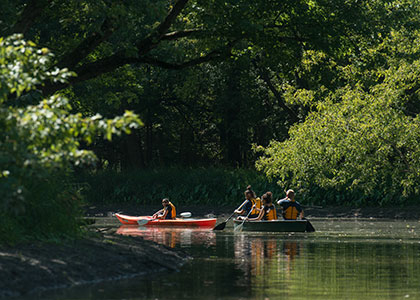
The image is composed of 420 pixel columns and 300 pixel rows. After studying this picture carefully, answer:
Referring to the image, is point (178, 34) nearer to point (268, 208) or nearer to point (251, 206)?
point (268, 208)

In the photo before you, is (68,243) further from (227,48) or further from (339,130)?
(339,130)

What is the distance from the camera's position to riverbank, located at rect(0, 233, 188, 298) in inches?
516

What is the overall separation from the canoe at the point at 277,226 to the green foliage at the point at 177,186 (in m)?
14.2

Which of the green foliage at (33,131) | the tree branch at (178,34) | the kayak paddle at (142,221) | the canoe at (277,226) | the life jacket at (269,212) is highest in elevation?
the tree branch at (178,34)

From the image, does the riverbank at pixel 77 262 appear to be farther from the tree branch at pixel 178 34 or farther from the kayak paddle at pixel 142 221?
the kayak paddle at pixel 142 221

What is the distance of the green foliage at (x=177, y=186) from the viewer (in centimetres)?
4519

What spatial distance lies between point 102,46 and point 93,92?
843 centimetres

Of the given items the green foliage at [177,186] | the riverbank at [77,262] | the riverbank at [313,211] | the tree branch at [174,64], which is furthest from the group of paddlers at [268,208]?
the green foliage at [177,186]

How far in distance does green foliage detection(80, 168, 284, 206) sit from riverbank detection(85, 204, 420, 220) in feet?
3.25

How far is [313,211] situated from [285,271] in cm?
2509

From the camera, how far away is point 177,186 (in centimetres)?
4725

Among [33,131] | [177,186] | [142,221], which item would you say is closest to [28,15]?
[33,131]

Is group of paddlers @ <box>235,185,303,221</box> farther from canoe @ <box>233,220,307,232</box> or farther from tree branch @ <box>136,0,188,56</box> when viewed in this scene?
tree branch @ <box>136,0,188,56</box>

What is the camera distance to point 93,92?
114 feet
